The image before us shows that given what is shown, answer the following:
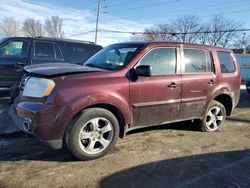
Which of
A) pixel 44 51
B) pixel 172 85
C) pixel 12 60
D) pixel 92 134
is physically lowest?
pixel 92 134

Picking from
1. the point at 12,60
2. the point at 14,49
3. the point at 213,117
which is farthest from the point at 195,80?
the point at 14,49

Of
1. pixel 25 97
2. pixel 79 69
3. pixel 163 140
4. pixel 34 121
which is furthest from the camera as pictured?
pixel 163 140

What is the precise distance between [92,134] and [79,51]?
18.5 feet

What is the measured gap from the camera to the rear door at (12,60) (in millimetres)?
8812

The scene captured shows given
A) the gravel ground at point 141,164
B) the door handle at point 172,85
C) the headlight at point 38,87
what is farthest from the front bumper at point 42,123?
the door handle at point 172,85

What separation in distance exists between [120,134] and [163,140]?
1.07 metres

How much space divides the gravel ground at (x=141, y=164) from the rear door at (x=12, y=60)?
3706 mm

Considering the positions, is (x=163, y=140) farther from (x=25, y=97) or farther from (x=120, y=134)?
(x=25, y=97)

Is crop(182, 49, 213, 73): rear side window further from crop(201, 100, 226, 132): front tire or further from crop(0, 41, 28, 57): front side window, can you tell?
crop(0, 41, 28, 57): front side window

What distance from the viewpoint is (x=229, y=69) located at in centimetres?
661

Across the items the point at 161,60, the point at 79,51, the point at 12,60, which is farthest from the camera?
the point at 79,51

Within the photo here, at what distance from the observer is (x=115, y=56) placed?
17.5 ft

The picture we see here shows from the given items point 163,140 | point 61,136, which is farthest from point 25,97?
point 163,140

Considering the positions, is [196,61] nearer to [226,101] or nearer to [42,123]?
[226,101]
